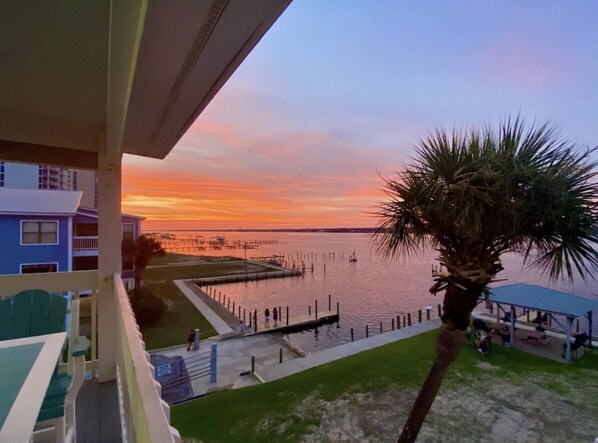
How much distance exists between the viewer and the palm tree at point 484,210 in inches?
178

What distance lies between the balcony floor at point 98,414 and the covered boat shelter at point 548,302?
12232 mm

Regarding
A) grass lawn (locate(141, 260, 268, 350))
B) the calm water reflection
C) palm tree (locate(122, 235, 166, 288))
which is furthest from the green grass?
the calm water reflection

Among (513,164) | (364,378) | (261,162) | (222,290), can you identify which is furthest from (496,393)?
(222,290)

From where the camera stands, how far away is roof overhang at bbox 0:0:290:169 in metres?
1.31

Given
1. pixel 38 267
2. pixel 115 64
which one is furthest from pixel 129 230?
pixel 115 64

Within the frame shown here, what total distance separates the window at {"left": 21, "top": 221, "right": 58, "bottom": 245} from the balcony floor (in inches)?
519

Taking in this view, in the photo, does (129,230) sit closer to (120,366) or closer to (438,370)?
(438,370)

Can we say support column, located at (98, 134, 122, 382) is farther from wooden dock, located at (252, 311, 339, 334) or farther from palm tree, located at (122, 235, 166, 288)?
palm tree, located at (122, 235, 166, 288)

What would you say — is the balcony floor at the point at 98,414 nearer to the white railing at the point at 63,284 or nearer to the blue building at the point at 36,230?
the white railing at the point at 63,284

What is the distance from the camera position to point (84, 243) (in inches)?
605

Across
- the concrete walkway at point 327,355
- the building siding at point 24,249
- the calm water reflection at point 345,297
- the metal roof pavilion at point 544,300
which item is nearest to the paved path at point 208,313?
the calm water reflection at point 345,297

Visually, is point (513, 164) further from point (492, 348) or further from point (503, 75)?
point (492, 348)

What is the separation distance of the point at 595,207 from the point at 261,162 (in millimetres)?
17648

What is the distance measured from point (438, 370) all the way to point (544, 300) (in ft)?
32.7
